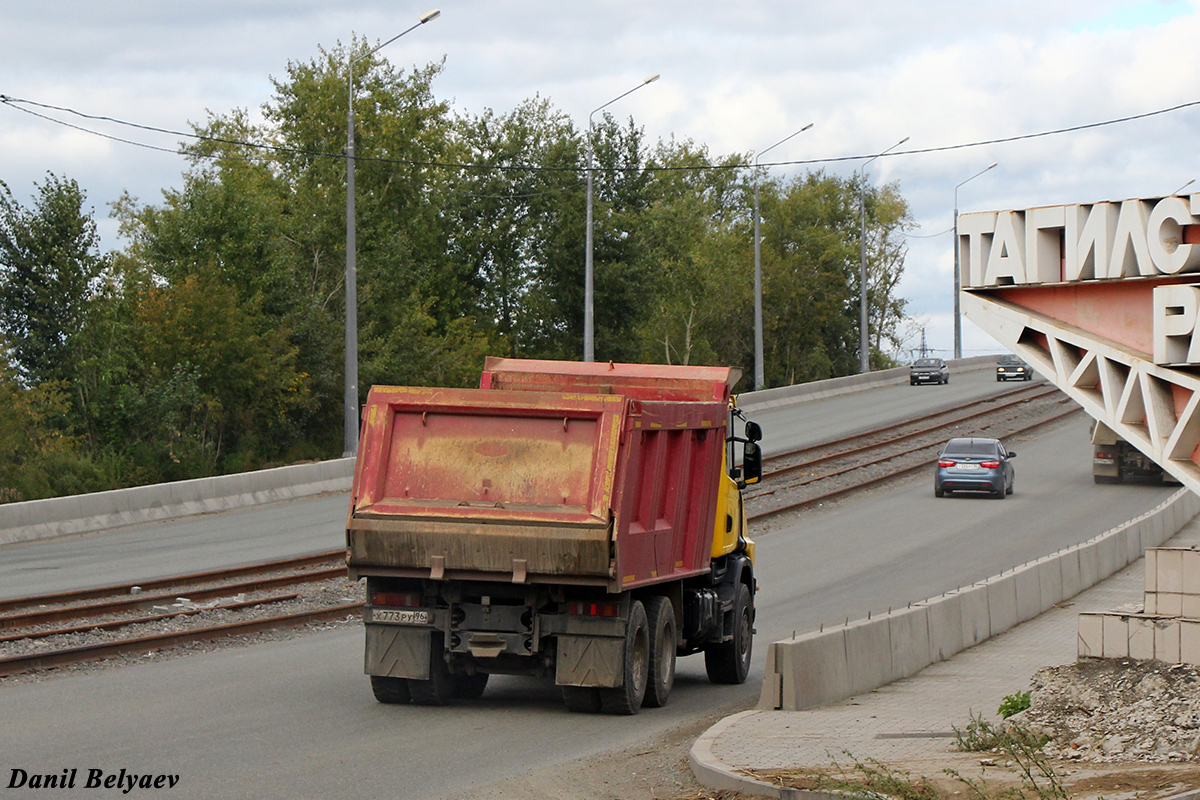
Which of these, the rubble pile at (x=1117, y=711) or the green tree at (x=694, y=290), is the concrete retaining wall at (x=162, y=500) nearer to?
the rubble pile at (x=1117, y=711)

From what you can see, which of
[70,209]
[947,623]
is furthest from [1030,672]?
[70,209]

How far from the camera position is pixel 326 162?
66.8m

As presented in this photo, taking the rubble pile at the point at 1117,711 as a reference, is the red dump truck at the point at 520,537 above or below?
above

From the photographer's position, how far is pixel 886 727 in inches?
434

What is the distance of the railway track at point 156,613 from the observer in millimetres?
14664

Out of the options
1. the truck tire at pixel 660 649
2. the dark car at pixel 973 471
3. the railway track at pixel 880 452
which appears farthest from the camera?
the dark car at pixel 973 471

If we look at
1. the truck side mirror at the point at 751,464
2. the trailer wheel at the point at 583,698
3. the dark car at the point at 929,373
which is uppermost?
the dark car at the point at 929,373

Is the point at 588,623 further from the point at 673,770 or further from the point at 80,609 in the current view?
the point at 80,609

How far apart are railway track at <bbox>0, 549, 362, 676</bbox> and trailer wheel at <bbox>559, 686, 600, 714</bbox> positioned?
5351 mm

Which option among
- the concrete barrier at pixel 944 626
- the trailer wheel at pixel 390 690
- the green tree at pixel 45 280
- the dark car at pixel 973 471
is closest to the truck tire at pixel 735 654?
the concrete barrier at pixel 944 626

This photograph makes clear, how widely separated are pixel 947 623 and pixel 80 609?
10504 millimetres

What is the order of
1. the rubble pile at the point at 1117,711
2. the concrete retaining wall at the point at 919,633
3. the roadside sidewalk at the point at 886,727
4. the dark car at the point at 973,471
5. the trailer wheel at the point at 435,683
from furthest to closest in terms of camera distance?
the dark car at the point at 973,471
the trailer wheel at the point at 435,683
the concrete retaining wall at the point at 919,633
the rubble pile at the point at 1117,711
the roadside sidewalk at the point at 886,727

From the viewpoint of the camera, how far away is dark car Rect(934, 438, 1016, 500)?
3306 centimetres

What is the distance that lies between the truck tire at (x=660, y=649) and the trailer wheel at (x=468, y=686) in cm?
156
